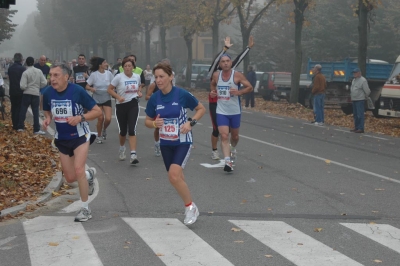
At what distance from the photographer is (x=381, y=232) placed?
7797 mm

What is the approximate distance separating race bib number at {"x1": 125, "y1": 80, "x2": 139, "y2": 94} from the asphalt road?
4.34 ft

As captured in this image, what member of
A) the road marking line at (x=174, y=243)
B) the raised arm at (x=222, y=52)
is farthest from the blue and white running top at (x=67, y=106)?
the raised arm at (x=222, y=52)

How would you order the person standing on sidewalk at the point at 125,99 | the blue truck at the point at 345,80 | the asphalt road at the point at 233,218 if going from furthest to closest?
the blue truck at the point at 345,80, the person standing on sidewalk at the point at 125,99, the asphalt road at the point at 233,218

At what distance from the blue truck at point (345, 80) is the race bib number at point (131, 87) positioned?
16.6 meters

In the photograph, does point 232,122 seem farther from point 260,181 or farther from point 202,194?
point 202,194

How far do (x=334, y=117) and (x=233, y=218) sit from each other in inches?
789

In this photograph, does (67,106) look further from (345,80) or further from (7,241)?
(345,80)

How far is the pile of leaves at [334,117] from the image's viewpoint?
Answer: 914 inches

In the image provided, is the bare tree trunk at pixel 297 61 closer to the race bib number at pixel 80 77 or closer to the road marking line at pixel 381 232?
the race bib number at pixel 80 77

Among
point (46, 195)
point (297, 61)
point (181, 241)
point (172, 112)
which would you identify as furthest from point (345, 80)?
point (181, 241)

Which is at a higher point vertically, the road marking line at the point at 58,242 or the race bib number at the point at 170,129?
the race bib number at the point at 170,129

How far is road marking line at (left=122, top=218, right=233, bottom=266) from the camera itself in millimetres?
6547

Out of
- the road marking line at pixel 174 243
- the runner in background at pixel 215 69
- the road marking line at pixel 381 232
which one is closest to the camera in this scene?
the road marking line at pixel 174 243

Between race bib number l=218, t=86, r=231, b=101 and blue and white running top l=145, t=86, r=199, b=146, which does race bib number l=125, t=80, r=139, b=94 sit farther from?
blue and white running top l=145, t=86, r=199, b=146
